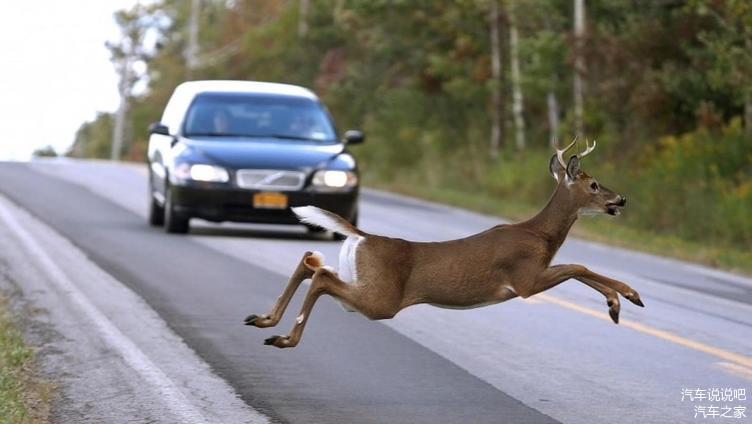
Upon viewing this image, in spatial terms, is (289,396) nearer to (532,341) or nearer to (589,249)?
(532,341)

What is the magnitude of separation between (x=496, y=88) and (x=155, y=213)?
16.2 metres

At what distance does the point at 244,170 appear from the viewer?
19.1m

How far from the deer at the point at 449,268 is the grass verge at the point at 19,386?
3.86ft

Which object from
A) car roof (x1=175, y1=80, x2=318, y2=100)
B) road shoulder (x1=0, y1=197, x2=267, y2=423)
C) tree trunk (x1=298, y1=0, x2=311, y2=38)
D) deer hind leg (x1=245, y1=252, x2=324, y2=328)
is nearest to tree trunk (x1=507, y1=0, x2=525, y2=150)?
car roof (x1=175, y1=80, x2=318, y2=100)

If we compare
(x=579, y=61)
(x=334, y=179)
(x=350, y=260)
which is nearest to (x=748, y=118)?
(x=579, y=61)

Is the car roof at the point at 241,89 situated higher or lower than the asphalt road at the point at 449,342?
higher

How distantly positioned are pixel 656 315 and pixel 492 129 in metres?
24.7

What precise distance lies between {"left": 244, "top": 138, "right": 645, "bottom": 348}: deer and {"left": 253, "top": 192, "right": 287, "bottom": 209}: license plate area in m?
9.81

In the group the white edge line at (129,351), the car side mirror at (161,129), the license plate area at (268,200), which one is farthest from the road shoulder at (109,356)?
the car side mirror at (161,129)

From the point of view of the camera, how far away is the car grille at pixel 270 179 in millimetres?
19047

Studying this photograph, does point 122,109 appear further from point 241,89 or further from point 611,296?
point 611,296

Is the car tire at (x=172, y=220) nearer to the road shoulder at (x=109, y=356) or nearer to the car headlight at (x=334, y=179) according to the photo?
the car headlight at (x=334, y=179)

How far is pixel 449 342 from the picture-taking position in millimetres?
12055

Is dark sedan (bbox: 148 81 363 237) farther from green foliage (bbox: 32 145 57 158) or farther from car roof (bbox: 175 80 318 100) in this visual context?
green foliage (bbox: 32 145 57 158)
